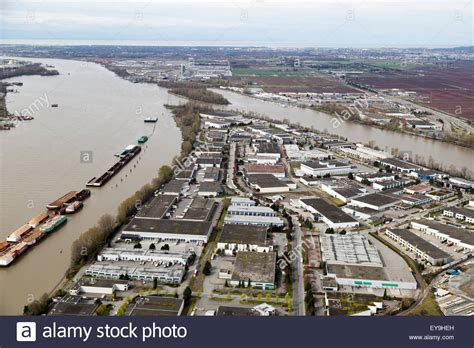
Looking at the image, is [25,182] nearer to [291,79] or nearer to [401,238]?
[401,238]

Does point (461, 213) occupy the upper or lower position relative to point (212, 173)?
lower

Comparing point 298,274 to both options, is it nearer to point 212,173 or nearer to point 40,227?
point 40,227

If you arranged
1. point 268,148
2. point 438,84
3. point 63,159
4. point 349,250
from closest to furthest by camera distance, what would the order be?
1. point 349,250
2. point 63,159
3. point 268,148
4. point 438,84

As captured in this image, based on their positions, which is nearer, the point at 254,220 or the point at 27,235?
the point at 27,235

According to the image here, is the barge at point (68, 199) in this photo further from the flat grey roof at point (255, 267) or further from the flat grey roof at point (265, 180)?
the flat grey roof at point (255, 267)

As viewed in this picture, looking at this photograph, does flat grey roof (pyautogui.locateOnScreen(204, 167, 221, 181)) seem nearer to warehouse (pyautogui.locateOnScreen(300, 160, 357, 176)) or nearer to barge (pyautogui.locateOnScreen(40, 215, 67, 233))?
warehouse (pyautogui.locateOnScreen(300, 160, 357, 176))

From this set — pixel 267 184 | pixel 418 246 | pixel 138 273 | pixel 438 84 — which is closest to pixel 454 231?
pixel 418 246

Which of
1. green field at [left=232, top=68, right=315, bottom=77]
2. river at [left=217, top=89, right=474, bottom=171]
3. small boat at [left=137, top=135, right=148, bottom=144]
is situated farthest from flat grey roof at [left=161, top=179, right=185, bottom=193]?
green field at [left=232, top=68, right=315, bottom=77]
